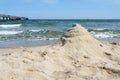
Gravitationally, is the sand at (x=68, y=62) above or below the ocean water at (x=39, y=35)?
above

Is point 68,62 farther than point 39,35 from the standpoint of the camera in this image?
No

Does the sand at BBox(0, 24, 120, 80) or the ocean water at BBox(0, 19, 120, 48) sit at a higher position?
the sand at BBox(0, 24, 120, 80)

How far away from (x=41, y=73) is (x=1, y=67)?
661 mm

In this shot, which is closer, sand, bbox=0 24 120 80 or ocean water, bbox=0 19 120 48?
sand, bbox=0 24 120 80

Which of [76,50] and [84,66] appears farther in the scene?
[76,50]

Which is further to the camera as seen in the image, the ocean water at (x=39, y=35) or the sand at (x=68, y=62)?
the ocean water at (x=39, y=35)

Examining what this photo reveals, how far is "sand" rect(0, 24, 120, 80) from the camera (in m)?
5.08

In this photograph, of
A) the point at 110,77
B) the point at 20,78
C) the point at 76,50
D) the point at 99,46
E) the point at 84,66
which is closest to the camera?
the point at 20,78

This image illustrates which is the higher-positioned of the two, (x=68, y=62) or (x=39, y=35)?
(x=68, y=62)

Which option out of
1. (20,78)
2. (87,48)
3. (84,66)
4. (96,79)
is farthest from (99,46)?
(20,78)

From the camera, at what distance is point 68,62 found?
232 inches

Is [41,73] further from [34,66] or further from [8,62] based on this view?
[8,62]

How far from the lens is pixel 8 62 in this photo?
5.37 m

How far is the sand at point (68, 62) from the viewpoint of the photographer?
5.08 meters
